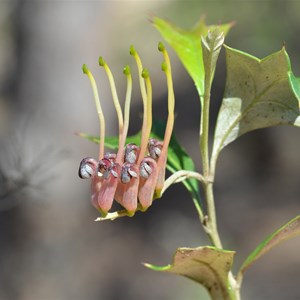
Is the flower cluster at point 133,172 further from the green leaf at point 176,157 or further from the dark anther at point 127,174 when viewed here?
the green leaf at point 176,157

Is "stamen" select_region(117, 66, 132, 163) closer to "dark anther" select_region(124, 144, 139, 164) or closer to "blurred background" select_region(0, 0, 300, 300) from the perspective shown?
"dark anther" select_region(124, 144, 139, 164)

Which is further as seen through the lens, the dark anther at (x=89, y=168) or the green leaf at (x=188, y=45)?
the green leaf at (x=188, y=45)

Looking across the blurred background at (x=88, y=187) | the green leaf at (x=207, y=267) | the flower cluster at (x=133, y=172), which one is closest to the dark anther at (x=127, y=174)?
the flower cluster at (x=133, y=172)

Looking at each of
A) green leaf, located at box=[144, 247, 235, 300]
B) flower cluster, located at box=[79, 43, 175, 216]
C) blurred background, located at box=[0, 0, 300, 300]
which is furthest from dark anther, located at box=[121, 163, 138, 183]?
blurred background, located at box=[0, 0, 300, 300]

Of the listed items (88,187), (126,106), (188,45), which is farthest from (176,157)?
(88,187)

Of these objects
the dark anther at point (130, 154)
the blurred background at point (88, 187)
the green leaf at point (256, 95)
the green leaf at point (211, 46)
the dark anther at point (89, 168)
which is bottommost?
the blurred background at point (88, 187)

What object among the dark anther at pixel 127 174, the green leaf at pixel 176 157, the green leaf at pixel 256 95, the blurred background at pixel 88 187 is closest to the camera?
the dark anther at pixel 127 174

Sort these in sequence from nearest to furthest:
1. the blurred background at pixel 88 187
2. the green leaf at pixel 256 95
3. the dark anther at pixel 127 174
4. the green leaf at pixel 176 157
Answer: the dark anther at pixel 127 174 → the green leaf at pixel 256 95 → the green leaf at pixel 176 157 → the blurred background at pixel 88 187

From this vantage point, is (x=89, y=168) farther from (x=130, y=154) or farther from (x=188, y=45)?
(x=188, y=45)
